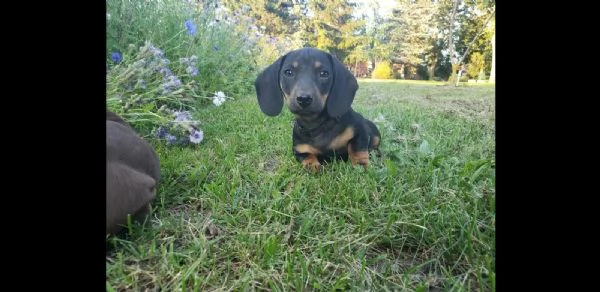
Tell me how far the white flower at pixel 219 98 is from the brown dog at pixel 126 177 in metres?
0.33

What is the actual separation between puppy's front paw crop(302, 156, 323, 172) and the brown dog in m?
0.46

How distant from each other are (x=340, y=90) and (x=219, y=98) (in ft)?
1.26

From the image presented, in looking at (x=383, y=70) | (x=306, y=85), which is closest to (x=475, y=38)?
(x=383, y=70)

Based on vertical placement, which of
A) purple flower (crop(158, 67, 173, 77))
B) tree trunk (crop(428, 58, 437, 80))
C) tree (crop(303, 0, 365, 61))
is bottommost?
tree trunk (crop(428, 58, 437, 80))

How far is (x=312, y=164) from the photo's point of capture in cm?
118

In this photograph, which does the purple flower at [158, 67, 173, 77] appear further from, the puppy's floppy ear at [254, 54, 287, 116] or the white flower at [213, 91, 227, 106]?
the puppy's floppy ear at [254, 54, 287, 116]

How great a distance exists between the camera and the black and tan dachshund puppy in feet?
3.66

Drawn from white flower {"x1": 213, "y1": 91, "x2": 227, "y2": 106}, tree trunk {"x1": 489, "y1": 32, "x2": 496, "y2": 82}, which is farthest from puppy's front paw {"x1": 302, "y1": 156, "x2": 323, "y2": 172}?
tree trunk {"x1": 489, "y1": 32, "x2": 496, "y2": 82}

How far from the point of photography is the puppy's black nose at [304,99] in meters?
1.13

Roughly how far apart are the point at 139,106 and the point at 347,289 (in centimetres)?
73
